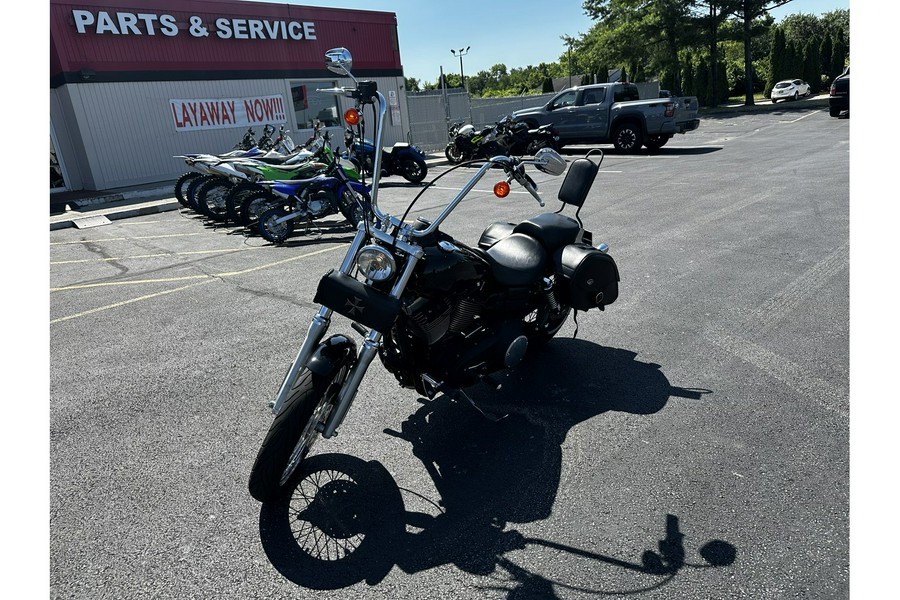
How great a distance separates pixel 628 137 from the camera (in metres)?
18.0

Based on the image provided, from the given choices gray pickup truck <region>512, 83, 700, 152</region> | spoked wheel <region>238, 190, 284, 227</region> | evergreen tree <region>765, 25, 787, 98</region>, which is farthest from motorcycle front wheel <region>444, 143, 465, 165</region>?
evergreen tree <region>765, 25, 787, 98</region>

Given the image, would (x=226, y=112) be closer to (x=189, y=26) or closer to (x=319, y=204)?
(x=189, y=26)

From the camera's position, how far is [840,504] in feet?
9.05

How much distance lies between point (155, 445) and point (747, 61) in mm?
41309

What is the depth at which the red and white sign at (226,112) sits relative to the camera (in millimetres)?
16531

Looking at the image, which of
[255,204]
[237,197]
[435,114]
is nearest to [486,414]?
[255,204]

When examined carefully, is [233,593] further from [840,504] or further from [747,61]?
[747,61]

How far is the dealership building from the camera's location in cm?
1488

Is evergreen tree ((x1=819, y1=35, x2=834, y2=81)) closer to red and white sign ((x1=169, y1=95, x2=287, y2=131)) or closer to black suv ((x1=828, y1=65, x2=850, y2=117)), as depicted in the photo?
black suv ((x1=828, y1=65, x2=850, y2=117))

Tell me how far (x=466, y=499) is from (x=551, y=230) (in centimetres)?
201

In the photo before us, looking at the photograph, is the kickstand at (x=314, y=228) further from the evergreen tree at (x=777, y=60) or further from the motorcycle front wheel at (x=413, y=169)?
the evergreen tree at (x=777, y=60)

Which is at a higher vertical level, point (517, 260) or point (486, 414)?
point (517, 260)

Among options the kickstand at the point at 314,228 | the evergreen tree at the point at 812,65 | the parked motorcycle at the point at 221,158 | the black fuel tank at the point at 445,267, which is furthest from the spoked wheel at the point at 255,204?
the evergreen tree at the point at 812,65

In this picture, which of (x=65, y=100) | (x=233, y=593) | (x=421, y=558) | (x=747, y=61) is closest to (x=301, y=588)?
(x=233, y=593)
